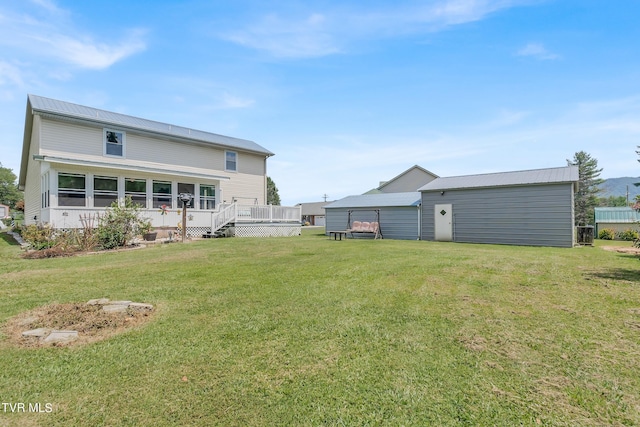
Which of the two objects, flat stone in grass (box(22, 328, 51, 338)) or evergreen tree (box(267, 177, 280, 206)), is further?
evergreen tree (box(267, 177, 280, 206))

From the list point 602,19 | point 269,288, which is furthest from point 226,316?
point 602,19

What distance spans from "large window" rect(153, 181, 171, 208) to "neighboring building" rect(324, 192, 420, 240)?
33.4 ft

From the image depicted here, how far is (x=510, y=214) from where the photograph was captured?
14836mm

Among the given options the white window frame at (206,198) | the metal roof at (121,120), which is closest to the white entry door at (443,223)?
the metal roof at (121,120)

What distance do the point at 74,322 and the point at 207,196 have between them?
16.0m

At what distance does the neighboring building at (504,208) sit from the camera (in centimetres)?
1355

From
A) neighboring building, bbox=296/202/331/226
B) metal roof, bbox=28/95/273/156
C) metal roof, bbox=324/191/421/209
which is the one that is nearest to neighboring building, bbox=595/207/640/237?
metal roof, bbox=324/191/421/209

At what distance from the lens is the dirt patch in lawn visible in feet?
11.2

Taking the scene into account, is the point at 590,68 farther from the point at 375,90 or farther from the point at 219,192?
the point at 219,192

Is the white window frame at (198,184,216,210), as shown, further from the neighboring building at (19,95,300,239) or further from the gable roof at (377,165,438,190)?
the gable roof at (377,165,438,190)

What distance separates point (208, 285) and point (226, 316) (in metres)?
1.88

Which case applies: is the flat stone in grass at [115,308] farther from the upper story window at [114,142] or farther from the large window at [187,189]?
the upper story window at [114,142]

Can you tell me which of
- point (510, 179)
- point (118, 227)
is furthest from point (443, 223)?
point (118, 227)

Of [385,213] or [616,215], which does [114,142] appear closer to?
[385,213]
